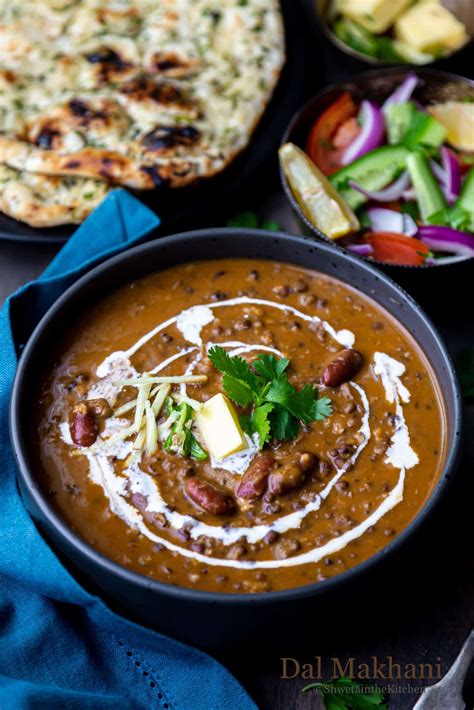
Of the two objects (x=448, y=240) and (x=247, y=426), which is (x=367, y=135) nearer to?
(x=448, y=240)

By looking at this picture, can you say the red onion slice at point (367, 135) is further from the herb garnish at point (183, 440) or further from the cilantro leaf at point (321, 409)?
the herb garnish at point (183, 440)

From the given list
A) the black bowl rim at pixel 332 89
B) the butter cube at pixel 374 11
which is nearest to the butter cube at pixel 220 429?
the black bowl rim at pixel 332 89

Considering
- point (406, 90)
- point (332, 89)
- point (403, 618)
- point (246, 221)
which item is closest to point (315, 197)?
point (246, 221)

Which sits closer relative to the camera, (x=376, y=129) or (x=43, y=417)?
(x=43, y=417)

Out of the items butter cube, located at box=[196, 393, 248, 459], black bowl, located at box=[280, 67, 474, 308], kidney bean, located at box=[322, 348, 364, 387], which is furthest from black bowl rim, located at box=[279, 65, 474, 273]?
butter cube, located at box=[196, 393, 248, 459]

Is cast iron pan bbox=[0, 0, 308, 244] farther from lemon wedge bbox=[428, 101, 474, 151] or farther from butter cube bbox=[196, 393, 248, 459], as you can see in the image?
butter cube bbox=[196, 393, 248, 459]

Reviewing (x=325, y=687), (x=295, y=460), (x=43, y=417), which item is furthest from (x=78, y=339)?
(x=325, y=687)

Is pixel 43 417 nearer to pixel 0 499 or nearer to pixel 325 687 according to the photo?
pixel 0 499
